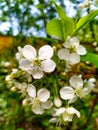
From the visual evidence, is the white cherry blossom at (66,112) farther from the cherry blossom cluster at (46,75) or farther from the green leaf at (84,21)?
the green leaf at (84,21)

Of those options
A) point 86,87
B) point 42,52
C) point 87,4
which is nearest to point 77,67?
point 87,4

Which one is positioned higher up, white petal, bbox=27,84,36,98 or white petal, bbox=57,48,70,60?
white petal, bbox=57,48,70,60

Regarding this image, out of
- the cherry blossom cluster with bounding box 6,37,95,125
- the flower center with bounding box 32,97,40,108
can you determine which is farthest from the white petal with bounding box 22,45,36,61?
the flower center with bounding box 32,97,40,108

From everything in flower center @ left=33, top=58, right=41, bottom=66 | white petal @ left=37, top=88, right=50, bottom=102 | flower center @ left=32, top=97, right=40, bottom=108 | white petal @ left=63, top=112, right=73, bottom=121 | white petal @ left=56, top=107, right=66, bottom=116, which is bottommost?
white petal @ left=63, top=112, right=73, bottom=121

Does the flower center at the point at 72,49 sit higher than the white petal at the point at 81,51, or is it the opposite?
the flower center at the point at 72,49

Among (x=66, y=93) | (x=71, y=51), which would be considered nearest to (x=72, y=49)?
(x=71, y=51)

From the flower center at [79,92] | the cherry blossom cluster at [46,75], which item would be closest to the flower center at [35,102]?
the cherry blossom cluster at [46,75]

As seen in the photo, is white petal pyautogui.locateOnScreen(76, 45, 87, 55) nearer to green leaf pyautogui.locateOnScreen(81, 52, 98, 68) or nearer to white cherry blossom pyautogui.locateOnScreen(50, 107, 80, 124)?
green leaf pyautogui.locateOnScreen(81, 52, 98, 68)

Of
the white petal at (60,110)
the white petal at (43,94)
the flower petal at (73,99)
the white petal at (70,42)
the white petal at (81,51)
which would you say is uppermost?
the white petal at (70,42)

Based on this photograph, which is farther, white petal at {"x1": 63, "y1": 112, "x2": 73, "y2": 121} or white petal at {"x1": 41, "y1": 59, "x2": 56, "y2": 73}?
white petal at {"x1": 63, "y1": 112, "x2": 73, "y2": 121}
